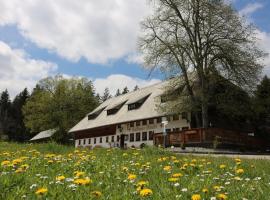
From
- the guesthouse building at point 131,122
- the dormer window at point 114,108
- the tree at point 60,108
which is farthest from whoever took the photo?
the tree at point 60,108

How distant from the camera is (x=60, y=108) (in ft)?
265

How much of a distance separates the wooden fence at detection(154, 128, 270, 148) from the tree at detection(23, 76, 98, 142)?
39.0 metres

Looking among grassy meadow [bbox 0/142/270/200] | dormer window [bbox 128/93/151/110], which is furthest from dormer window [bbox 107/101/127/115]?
grassy meadow [bbox 0/142/270/200]

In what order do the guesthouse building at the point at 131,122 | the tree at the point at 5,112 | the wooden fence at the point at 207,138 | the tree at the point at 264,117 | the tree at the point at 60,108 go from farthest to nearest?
the tree at the point at 5,112 → the tree at the point at 60,108 → the tree at the point at 264,117 → the guesthouse building at the point at 131,122 → the wooden fence at the point at 207,138

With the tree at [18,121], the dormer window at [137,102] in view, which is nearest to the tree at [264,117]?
the dormer window at [137,102]

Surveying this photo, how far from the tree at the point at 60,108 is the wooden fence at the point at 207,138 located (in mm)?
38996

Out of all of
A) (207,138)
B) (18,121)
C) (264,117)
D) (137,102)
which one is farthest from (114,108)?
(18,121)

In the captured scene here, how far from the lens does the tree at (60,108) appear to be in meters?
79.8

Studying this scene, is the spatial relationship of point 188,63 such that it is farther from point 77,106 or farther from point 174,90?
point 77,106

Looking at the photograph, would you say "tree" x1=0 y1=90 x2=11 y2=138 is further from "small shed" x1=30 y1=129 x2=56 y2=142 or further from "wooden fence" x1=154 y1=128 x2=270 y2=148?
"wooden fence" x1=154 y1=128 x2=270 y2=148

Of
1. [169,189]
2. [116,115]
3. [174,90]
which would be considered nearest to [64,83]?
[116,115]

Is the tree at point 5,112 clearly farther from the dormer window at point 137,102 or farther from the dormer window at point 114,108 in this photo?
the dormer window at point 137,102

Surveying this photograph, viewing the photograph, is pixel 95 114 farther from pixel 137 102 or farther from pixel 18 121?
pixel 18 121

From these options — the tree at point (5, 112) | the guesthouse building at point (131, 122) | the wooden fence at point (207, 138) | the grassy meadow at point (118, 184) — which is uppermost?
the tree at point (5, 112)
